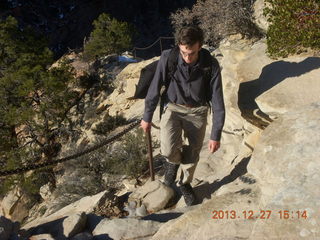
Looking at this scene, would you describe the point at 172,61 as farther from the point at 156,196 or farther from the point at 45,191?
the point at 45,191

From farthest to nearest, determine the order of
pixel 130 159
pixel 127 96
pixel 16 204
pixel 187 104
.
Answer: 1. pixel 127 96
2. pixel 16 204
3. pixel 130 159
4. pixel 187 104

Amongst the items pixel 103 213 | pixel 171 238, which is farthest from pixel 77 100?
pixel 171 238

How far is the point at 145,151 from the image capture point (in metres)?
6.22

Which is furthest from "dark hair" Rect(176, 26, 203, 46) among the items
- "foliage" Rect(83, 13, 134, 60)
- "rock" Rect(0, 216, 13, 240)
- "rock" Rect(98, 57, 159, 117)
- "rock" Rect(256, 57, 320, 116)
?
"foliage" Rect(83, 13, 134, 60)

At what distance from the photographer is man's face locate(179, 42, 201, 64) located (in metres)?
2.68

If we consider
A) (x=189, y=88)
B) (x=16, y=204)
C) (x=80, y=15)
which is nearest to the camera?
(x=189, y=88)

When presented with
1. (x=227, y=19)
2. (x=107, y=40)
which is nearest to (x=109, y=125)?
(x=227, y=19)

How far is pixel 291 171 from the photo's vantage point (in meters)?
2.37

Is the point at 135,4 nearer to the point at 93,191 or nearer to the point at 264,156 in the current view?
the point at 93,191

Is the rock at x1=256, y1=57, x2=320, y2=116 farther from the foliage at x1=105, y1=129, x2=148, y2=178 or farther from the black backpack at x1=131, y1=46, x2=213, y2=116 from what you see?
the foliage at x1=105, y1=129, x2=148, y2=178

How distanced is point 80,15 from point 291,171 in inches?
1426

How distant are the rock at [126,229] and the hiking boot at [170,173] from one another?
0.81 metres

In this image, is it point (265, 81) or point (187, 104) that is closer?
point (187, 104)
